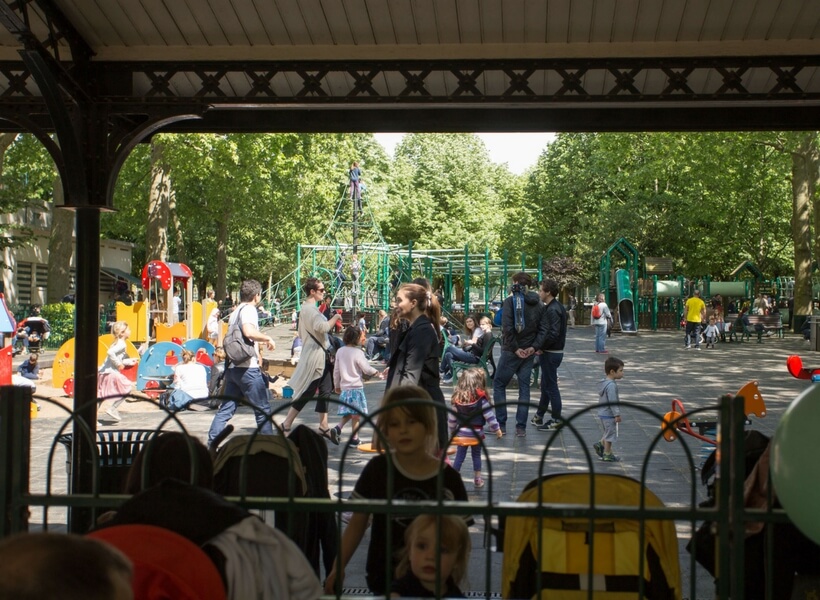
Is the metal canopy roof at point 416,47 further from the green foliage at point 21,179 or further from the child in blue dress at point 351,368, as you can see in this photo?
the green foliage at point 21,179

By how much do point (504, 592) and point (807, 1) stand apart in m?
5.01

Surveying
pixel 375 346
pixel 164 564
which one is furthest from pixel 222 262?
pixel 164 564

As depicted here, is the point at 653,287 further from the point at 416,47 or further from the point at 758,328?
the point at 416,47

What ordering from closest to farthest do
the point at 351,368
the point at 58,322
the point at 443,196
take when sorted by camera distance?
the point at 351,368
the point at 58,322
the point at 443,196

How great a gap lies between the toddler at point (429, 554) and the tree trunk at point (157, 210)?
2975 centimetres

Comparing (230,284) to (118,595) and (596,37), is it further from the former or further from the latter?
(118,595)

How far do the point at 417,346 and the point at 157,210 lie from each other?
2670 centimetres

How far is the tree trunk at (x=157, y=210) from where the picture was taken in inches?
1268

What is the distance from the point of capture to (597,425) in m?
12.0

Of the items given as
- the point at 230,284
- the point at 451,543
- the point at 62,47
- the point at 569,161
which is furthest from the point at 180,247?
the point at 451,543

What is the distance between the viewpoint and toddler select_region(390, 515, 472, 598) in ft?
12.1

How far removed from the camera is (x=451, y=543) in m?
3.71

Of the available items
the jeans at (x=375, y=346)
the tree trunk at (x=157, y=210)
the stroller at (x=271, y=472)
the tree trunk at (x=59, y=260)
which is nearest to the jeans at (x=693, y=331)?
the jeans at (x=375, y=346)

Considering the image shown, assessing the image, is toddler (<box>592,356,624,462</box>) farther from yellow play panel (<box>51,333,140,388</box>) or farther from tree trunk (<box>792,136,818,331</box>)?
tree trunk (<box>792,136,818,331</box>)
